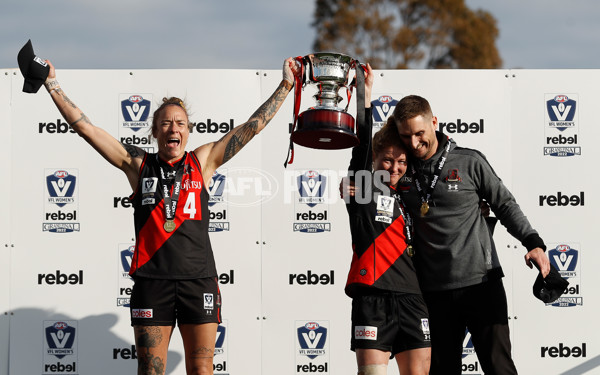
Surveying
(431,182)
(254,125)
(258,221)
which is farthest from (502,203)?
(258,221)

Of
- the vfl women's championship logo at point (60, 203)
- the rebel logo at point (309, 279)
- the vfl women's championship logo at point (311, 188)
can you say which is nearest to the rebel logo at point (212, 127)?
the vfl women's championship logo at point (311, 188)

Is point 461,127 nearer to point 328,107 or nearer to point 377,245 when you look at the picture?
point 328,107

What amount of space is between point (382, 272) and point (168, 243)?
1079mm

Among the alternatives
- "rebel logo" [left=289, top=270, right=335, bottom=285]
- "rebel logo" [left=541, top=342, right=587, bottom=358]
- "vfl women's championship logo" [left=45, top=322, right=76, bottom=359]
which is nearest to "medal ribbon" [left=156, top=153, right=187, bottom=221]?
"rebel logo" [left=289, top=270, right=335, bottom=285]

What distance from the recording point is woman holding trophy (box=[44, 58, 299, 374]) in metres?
3.23

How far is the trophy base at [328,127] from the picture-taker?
128 inches

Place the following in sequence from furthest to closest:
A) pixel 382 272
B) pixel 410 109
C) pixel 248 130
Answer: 1. pixel 248 130
2. pixel 410 109
3. pixel 382 272

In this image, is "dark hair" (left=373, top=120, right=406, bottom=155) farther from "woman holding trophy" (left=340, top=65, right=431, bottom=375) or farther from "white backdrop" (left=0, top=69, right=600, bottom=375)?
"white backdrop" (left=0, top=69, right=600, bottom=375)

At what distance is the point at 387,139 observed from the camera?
3287 mm

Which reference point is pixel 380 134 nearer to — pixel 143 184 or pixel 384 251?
pixel 384 251

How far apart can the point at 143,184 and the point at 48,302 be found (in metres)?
1.95

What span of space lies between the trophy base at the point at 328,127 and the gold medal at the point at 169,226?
0.78 m

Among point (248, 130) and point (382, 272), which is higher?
point (248, 130)

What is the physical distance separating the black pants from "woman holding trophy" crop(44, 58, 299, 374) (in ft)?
3.76
